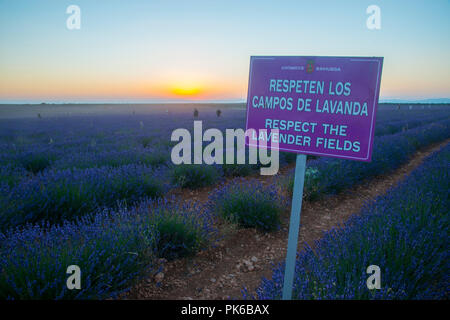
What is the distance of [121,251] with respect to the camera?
2.25 m

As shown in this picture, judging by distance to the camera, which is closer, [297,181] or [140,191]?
[297,181]

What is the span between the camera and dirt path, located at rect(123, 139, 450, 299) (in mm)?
2430

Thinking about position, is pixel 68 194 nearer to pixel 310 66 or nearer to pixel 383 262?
pixel 310 66

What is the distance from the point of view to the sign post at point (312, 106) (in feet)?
5.03

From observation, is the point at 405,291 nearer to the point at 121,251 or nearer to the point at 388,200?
the point at 388,200

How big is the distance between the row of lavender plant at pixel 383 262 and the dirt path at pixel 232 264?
0.45 metres

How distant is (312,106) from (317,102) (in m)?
0.04

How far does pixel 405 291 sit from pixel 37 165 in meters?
7.34

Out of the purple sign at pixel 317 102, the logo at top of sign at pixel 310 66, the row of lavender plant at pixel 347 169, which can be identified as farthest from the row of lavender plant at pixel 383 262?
the row of lavender plant at pixel 347 169

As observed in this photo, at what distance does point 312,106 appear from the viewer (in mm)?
1649

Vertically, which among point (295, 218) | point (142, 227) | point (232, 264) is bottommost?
point (232, 264)

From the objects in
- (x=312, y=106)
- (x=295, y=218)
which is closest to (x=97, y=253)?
(x=295, y=218)

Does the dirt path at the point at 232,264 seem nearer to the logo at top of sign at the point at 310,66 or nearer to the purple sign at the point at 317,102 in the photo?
the purple sign at the point at 317,102
